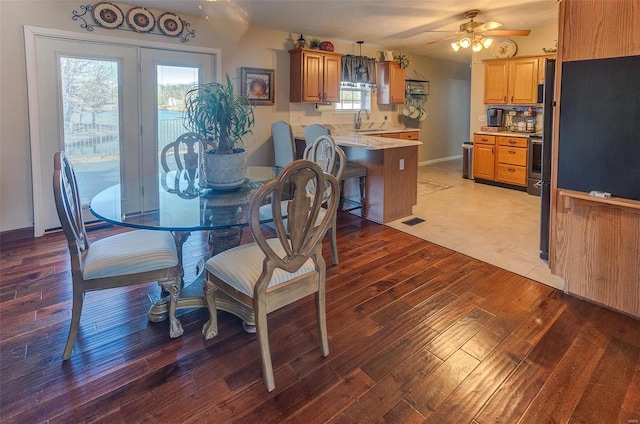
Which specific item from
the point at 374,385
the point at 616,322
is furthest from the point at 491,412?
the point at 616,322

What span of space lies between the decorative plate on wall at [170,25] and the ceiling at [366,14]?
9 cm

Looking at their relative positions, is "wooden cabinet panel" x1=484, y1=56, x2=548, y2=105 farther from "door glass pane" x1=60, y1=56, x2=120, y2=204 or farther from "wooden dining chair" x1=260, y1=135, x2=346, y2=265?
"door glass pane" x1=60, y1=56, x2=120, y2=204

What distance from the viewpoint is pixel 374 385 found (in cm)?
174

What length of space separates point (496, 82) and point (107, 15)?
18.0ft

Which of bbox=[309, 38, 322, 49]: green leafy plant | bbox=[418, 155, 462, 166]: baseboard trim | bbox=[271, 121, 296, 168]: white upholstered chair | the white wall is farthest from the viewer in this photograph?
bbox=[418, 155, 462, 166]: baseboard trim

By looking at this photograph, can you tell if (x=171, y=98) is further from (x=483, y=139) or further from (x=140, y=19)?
(x=483, y=139)

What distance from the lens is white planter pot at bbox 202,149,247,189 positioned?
2.40 meters

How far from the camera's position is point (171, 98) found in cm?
450

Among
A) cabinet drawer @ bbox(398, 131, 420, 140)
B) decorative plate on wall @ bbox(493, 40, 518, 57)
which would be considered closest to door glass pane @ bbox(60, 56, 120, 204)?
cabinet drawer @ bbox(398, 131, 420, 140)

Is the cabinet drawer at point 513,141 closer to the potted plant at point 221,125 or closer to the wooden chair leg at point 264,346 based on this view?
the potted plant at point 221,125

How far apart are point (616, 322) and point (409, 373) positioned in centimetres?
137

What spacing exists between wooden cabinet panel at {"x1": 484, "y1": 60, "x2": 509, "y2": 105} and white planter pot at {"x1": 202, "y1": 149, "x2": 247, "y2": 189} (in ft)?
17.0

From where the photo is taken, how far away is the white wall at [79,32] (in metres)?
3.51

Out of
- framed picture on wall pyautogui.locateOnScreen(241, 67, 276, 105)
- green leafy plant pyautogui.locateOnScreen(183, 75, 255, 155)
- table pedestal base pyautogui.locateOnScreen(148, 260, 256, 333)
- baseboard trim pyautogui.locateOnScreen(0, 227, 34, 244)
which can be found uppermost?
framed picture on wall pyautogui.locateOnScreen(241, 67, 276, 105)
